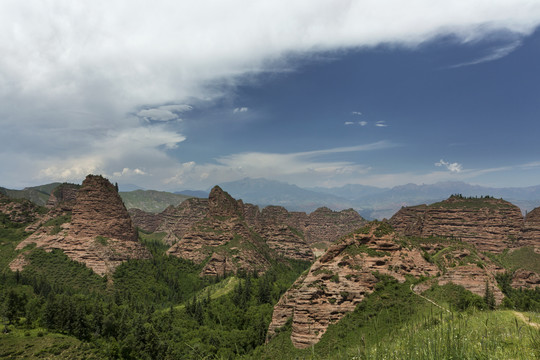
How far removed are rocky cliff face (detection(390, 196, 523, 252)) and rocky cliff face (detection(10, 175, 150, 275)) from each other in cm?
19039

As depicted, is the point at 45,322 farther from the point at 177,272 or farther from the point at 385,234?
the point at 385,234

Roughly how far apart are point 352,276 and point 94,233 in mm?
134959

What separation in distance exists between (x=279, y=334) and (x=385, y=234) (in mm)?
35726

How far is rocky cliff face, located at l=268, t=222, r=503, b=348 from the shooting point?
59.4 metres

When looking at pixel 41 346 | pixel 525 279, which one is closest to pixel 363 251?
pixel 41 346

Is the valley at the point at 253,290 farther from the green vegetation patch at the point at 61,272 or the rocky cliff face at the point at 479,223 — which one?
the rocky cliff face at the point at 479,223

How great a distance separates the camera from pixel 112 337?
8106 cm

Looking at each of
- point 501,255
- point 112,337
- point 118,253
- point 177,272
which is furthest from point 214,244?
point 501,255

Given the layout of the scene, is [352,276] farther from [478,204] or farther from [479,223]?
[478,204]

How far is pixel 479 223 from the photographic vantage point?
186 meters

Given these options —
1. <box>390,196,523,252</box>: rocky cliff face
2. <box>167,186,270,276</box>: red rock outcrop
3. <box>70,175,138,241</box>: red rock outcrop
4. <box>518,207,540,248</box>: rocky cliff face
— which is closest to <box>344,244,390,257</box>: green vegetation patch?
<box>167,186,270,276</box>: red rock outcrop

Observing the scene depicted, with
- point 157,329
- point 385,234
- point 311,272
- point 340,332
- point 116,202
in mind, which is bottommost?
point 157,329

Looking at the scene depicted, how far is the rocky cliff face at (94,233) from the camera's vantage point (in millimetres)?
135250

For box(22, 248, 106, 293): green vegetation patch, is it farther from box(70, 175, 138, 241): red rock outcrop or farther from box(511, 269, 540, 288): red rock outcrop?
box(511, 269, 540, 288): red rock outcrop
